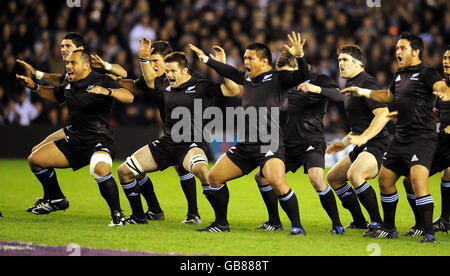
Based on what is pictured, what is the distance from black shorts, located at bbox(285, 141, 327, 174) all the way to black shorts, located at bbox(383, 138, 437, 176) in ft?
3.18

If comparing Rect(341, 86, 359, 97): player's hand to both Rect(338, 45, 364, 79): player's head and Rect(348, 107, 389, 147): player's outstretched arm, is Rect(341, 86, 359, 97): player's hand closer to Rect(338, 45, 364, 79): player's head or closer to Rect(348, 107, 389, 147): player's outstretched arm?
Rect(348, 107, 389, 147): player's outstretched arm

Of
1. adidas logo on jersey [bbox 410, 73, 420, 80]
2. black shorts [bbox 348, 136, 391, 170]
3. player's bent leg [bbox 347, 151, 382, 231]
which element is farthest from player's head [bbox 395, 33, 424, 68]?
player's bent leg [bbox 347, 151, 382, 231]

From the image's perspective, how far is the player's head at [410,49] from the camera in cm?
866

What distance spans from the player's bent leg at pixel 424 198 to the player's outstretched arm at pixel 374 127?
583 millimetres

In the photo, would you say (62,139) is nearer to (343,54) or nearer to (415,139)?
(343,54)

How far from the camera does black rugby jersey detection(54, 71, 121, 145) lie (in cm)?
1006

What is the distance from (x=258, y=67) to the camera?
30.2 feet

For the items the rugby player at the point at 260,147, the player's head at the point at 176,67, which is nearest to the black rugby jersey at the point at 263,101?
the rugby player at the point at 260,147

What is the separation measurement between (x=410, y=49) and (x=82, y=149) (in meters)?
4.29

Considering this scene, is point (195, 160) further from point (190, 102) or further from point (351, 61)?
point (351, 61)

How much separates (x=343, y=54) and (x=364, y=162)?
4.39 ft

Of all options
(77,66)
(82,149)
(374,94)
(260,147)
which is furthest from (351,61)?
(82,149)
